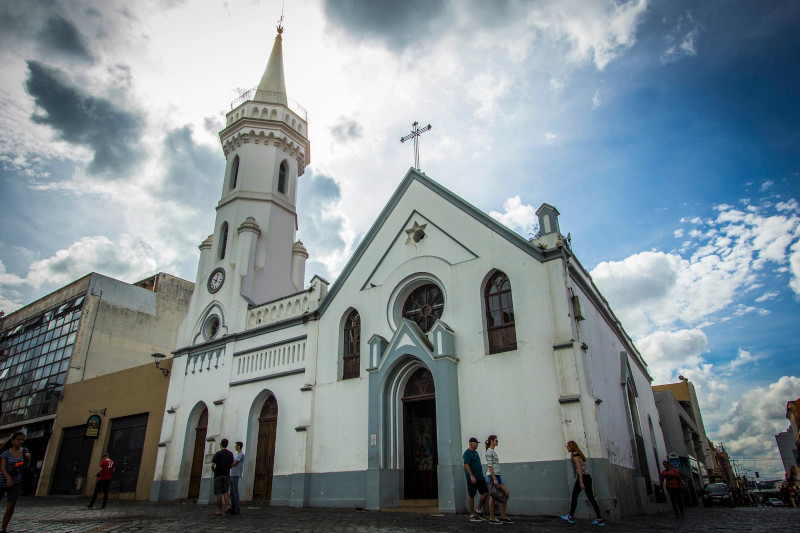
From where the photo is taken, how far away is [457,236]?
A: 1664 centimetres

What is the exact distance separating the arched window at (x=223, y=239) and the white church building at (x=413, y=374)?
0.44 metres

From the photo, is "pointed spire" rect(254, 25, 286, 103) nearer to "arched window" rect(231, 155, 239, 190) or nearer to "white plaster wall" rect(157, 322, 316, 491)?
"arched window" rect(231, 155, 239, 190)

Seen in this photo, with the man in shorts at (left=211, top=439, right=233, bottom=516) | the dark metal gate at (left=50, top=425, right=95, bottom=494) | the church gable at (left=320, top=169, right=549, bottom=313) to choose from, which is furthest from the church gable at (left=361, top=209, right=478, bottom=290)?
the dark metal gate at (left=50, top=425, right=95, bottom=494)

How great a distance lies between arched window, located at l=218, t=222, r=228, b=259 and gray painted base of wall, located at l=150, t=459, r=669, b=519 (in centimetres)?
1065

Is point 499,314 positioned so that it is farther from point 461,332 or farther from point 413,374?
point 413,374

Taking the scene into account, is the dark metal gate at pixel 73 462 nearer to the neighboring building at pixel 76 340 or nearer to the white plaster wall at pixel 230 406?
the neighboring building at pixel 76 340

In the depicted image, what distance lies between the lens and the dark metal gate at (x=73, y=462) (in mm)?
26328

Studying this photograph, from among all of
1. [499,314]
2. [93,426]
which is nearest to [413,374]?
[499,314]

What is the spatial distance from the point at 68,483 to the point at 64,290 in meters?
12.8

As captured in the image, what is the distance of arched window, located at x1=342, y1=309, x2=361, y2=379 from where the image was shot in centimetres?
1756

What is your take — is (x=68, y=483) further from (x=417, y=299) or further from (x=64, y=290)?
(x=417, y=299)

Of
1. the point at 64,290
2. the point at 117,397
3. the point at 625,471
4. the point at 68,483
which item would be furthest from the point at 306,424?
the point at 64,290

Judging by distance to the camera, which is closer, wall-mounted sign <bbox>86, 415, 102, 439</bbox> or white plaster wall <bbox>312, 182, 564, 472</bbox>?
white plaster wall <bbox>312, 182, 564, 472</bbox>

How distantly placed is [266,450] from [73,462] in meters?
15.2
